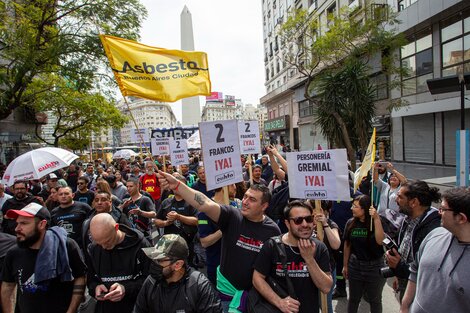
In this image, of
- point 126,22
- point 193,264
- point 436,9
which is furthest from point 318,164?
point 436,9

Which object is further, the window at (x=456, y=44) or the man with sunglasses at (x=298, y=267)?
the window at (x=456, y=44)

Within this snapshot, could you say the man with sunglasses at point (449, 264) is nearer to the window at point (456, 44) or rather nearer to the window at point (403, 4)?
the window at point (456, 44)

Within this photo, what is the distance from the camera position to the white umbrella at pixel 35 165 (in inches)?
202

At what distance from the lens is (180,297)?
231 cm

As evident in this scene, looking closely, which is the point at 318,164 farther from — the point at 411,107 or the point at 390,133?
the point at 390,133

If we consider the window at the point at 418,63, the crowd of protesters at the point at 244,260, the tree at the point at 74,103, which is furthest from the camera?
the window at the point at 418,63

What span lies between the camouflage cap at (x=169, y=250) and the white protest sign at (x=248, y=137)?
473 cm

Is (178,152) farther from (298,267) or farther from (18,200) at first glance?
(298,267)

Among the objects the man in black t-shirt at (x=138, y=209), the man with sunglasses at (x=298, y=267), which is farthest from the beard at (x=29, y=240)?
the man in black t-shirt at (x=138, y=209)

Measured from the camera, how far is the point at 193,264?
481cm

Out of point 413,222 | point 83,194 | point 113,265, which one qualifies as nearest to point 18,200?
point 83,194

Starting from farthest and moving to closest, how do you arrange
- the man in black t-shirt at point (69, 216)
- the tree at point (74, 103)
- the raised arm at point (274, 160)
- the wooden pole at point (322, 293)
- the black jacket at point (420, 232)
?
1. the tree at point (74, 103)
2. the raised arm at point (274, 160)
3. the man in black t-shirt at point (69, 216)
4. the black jacket at point (420, 232)
5. the wooden pole at point (322, 293)

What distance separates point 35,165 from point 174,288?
414cm

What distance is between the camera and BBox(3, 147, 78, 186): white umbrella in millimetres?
5133
